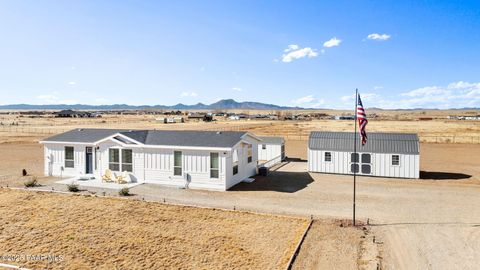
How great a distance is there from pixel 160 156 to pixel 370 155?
51.6 feet

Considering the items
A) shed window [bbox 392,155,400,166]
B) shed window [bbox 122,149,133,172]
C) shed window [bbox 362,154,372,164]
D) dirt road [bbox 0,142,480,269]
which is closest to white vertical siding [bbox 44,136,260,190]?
shed window [bbox 122,149,133,172]

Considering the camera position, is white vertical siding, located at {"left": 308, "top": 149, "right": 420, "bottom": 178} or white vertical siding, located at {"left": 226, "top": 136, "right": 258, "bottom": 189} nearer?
white vertical siding, located at {"left": 226, "top": 136, "right": 258, "bottom": 189}

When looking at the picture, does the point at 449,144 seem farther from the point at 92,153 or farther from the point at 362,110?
the point at 92,153

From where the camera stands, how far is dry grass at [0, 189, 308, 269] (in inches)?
459

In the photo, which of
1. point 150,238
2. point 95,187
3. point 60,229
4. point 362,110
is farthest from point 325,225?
point 95,187

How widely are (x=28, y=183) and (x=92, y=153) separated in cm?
455

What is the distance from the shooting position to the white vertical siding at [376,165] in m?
27.2

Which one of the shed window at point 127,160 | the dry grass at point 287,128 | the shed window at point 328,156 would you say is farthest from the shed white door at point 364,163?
the dry grass at point 287,128

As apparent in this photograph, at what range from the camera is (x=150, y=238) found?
1356cm

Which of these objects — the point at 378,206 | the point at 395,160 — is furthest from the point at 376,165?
the point at 378,206

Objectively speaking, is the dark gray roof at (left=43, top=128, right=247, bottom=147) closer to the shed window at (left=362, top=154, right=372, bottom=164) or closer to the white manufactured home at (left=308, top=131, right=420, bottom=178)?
the white manufactured home at (left=308, top=131, right=420, bottom=178)

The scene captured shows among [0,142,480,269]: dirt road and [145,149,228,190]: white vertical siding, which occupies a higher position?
[145,149,228,190]: white vertical siding

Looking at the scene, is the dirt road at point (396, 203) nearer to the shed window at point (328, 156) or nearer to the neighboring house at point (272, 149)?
the shed window at point (328, 156)

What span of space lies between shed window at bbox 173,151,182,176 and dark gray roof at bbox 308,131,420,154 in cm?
1144
